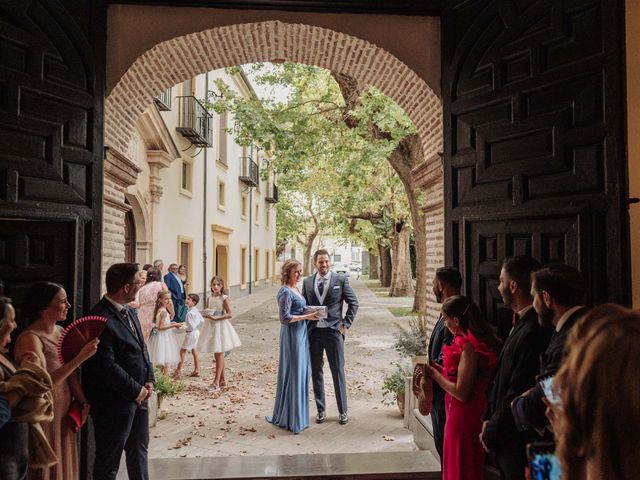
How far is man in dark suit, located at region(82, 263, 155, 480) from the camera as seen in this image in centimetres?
344

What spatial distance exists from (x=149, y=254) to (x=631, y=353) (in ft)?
44.4

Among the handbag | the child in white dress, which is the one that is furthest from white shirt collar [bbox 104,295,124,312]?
the child in white dress

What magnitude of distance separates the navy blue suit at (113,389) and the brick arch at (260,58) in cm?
211

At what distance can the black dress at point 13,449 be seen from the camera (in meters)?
2.64

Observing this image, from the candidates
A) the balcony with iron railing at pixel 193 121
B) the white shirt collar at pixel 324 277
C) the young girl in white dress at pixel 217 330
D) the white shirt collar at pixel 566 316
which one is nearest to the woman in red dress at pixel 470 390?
the white shirt collar at pixel 566 316

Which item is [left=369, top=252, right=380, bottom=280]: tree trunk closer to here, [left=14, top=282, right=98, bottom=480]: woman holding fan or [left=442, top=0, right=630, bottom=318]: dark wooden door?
[left=442, top=0, right=630, bottom=318]: dark wooden door

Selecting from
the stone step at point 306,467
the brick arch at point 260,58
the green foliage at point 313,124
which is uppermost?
the green foliage at point 313,124

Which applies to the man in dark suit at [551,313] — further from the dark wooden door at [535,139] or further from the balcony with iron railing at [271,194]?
the balcony with iron railing at [271,194]

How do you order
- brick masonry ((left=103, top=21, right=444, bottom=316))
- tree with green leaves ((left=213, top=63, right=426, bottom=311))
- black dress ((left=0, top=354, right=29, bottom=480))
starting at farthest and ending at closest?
tree with green leaves ((left=213, top=63, right=426, bottom=311)) → brick masonry ((left=103, top=21, right=444, bottom=316)) → black dress ((left=0, top=354, right=29, bottom=480))

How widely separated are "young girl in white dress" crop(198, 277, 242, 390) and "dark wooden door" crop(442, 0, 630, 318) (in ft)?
14.9

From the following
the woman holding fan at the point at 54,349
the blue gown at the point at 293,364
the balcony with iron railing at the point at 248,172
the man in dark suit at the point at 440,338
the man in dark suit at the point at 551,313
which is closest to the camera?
the man in dark suit at the point at 551,313

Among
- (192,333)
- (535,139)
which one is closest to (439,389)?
(535,139)

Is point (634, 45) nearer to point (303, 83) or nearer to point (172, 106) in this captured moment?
point (303, 83)

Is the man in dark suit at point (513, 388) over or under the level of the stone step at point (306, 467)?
over
